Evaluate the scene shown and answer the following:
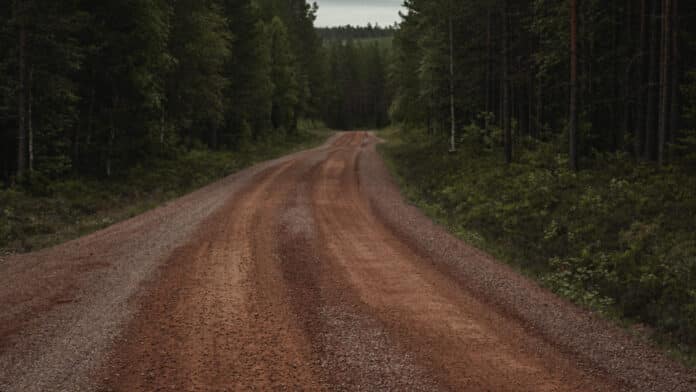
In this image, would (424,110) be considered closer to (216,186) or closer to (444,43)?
(444,43)

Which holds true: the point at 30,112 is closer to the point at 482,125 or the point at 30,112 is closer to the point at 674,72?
the point at 674,72

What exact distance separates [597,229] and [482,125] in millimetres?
27424

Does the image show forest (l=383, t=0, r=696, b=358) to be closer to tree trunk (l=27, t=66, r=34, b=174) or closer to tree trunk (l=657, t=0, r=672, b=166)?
tree trunk (l=657, t=0, r=672, b=166)

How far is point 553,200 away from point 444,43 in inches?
731

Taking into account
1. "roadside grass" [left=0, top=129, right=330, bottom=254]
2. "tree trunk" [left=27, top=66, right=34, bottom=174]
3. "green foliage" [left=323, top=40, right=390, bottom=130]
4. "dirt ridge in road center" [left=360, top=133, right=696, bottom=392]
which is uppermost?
"green foliage" [left=323, top=40, right=390, bottom=130]

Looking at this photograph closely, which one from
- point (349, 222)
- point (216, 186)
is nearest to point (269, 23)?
point (216, 186)

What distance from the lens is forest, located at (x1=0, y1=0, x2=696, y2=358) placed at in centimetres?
1094

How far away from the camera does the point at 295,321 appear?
296 inches

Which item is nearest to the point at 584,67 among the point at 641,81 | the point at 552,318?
the point at 641,81

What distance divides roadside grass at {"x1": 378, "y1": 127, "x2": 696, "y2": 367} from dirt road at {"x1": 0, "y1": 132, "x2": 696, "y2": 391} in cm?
88

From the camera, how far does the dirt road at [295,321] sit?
5910 mm

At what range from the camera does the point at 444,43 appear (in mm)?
30438

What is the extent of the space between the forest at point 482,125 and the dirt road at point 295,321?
1.46 meters

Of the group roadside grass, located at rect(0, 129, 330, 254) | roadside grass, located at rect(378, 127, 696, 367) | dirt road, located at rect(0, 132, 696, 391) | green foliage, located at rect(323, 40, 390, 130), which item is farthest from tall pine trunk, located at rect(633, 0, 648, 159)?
green foliage, located at rect(323, 40, 390, 130)
